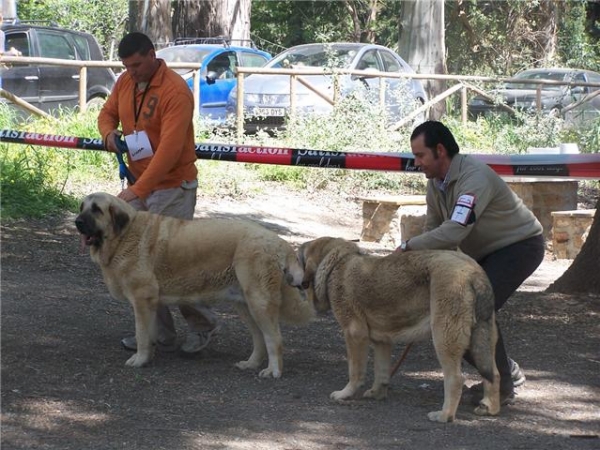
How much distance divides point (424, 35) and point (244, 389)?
2132cm

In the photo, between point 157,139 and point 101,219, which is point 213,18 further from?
point 101,219

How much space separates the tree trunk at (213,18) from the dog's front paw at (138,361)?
2106 cm

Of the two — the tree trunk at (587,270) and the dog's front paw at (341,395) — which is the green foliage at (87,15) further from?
the dog's front paw at (341,395)

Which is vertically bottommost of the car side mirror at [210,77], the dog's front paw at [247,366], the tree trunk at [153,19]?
the dog's front paw at [247,366]

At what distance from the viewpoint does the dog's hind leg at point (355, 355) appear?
20.2ft

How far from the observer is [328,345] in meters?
8.04

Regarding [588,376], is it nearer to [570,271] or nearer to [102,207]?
[570,271]

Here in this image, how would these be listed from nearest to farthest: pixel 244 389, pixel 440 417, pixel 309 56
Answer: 1. pixel 440 417
2. pixel 244 389
3. pixel 309 56

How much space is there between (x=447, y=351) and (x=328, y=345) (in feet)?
→ 7.89

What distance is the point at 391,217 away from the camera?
13.2m

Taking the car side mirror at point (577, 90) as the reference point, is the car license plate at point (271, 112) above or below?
below

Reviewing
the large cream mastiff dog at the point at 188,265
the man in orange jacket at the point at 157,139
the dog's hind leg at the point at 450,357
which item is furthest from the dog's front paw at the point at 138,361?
the dog's hind leg at the point at 450,357

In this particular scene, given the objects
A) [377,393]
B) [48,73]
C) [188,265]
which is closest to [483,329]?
[377,393]

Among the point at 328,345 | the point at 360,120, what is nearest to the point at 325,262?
the point at 328,345
